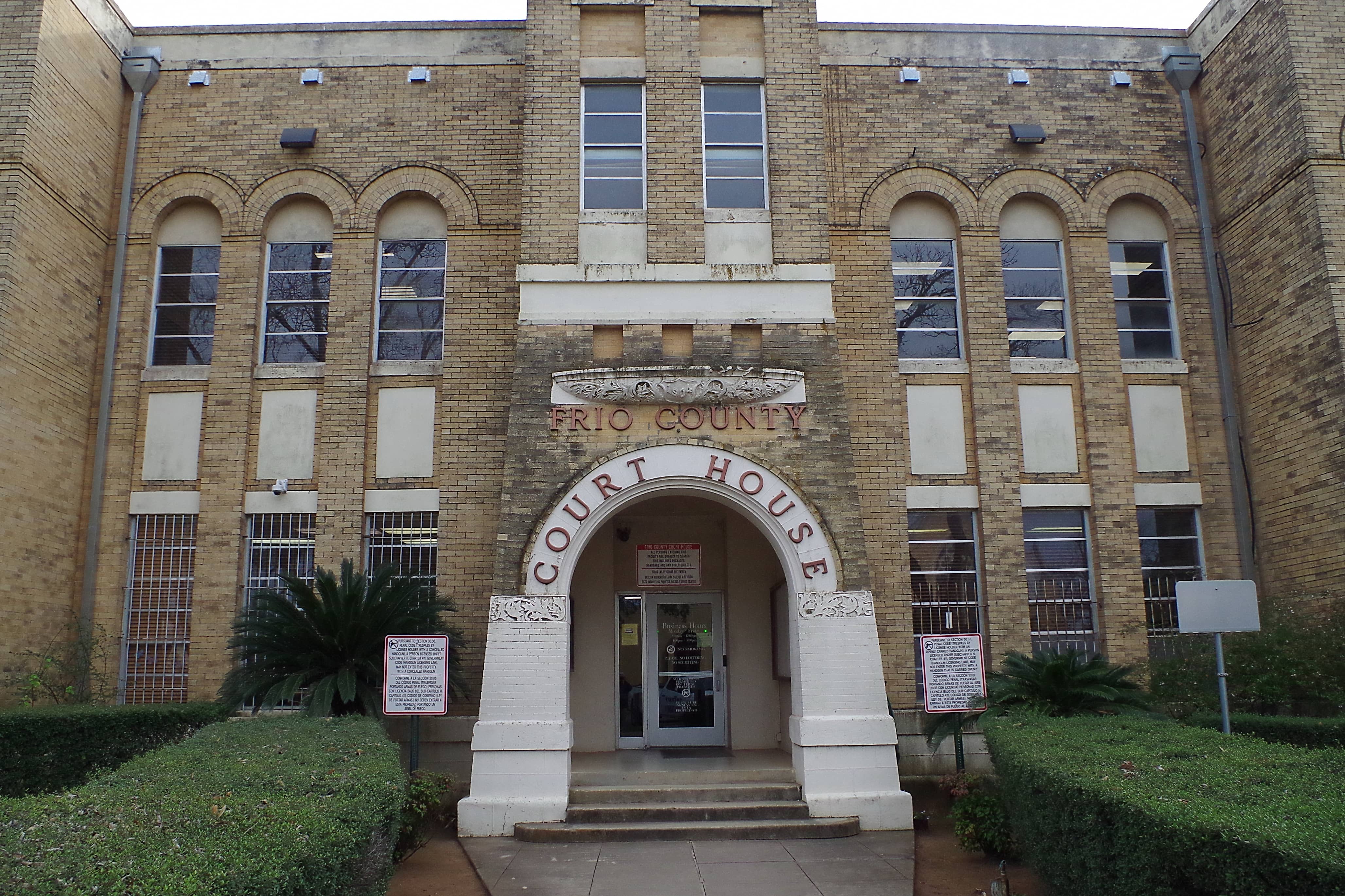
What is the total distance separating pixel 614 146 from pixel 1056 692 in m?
8.42

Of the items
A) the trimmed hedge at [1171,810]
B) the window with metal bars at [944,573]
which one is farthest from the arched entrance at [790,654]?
the window with metal bars at [944,573]

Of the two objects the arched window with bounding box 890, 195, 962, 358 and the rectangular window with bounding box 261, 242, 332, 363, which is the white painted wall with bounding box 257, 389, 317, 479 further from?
the arched window with bounding box 890, 195, 962, 358

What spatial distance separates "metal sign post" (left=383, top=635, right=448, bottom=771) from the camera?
10734mm

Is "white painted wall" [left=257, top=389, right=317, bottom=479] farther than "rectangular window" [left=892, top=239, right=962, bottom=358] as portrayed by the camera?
No

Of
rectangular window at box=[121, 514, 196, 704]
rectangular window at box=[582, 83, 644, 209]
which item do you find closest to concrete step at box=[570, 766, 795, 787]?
rectangular window at box=[121, 514, 196, 704]

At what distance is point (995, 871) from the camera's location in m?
9.45

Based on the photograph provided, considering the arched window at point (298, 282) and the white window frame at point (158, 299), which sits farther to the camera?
the arched window at point (298, 282)

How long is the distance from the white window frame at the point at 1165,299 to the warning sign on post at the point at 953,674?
599cm

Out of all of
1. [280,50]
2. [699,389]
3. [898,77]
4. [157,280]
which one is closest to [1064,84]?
[898,77]

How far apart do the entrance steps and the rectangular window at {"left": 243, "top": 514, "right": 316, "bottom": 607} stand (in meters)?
5.05

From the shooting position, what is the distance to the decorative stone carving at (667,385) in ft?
38.0

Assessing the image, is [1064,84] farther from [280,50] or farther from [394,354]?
[280,50]

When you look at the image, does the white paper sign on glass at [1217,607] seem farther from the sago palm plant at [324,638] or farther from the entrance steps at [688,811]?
the sago palm plant at [324,638]

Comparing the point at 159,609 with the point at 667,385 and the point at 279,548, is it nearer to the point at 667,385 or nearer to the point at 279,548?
the point at 279,548
